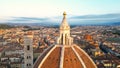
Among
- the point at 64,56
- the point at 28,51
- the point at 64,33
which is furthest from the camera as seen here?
the point at 28,51

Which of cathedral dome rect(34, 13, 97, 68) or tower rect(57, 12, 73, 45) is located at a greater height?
tower rect(57, 12, 73, 45)

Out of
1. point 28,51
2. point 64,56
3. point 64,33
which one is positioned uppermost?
point 64,33

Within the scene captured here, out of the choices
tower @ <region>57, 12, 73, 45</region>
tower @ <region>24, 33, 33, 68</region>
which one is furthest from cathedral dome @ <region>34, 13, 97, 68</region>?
tower @ <region>24, 33, 33, 68</region>

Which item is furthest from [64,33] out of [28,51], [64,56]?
[28,51]

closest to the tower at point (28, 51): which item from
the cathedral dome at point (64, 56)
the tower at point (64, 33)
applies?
the cathedral dome at point (64, 56)

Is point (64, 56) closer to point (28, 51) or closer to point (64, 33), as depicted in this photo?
point (64, 33)

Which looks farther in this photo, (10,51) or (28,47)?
(10,51)

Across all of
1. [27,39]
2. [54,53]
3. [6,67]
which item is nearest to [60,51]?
[54,53]

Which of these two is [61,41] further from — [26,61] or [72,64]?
[26,61]

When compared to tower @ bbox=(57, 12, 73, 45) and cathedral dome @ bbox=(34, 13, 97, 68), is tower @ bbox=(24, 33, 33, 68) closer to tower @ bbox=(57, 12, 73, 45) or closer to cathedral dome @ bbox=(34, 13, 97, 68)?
cathedral dome @ bbox=(34, 13, 97, 68)
